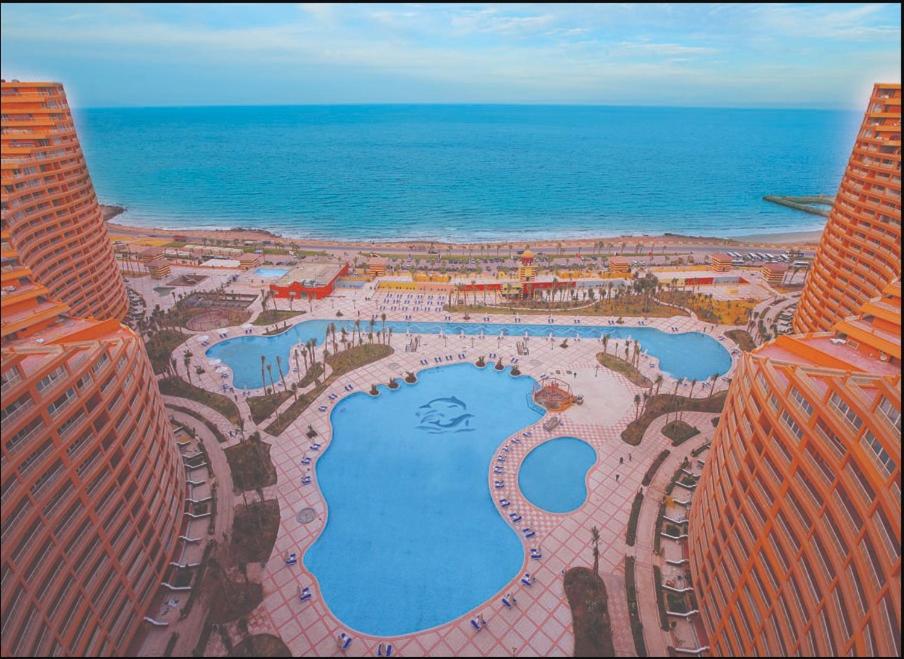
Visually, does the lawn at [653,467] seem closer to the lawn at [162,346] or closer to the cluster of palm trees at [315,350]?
the cluster of palm trees at [315,350]

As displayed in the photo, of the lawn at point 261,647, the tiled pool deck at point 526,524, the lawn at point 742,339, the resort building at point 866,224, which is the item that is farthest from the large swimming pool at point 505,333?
the lawn at point 261,647

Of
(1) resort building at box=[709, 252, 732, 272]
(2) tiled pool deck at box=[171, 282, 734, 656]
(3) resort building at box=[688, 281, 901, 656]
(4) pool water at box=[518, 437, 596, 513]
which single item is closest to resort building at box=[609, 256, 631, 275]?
(1) resort building at box=[709, 252, 732, 272]

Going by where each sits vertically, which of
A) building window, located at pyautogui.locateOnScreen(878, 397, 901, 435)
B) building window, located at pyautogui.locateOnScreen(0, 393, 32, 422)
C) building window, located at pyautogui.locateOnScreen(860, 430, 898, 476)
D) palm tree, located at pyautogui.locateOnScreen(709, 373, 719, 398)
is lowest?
palm tree, located at pyautogui.locateOnScreen(709, 373, 719, 398)

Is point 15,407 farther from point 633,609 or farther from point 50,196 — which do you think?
point 50,196

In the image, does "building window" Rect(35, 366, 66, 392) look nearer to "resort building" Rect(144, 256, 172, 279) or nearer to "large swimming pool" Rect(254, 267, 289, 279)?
"large swimming pool" Rect(254, 267, 289, 279)

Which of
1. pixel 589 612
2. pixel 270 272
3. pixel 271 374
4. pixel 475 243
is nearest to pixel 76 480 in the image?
pixel 589 612

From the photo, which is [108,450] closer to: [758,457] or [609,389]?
[758,457]

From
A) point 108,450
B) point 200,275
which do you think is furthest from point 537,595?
point 200,275
